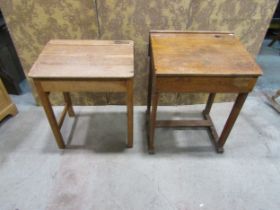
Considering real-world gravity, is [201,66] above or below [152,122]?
above

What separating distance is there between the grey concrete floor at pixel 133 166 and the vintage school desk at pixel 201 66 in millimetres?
330

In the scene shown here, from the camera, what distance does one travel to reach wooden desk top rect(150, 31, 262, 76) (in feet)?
3.53

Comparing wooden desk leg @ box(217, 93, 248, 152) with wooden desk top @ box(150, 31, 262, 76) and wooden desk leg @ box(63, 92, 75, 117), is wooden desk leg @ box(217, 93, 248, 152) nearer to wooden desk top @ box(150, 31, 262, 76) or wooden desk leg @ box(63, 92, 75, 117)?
wooden desk top @ box(150, 31, 262, 76)

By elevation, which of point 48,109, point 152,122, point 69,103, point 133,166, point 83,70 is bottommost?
point 133,166

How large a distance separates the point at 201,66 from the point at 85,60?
0.66 metres

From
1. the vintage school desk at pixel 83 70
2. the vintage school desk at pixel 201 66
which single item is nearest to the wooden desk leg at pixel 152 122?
the vintage school desk at pixel 201 66

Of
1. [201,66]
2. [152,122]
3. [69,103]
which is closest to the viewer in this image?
[201,66]

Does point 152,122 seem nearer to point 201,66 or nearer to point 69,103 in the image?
point 201,66

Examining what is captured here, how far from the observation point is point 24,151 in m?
1.55

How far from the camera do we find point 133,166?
1.46 metres

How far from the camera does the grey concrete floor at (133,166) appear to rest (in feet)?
4.20

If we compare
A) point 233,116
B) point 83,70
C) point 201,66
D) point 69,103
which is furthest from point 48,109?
point 233,116

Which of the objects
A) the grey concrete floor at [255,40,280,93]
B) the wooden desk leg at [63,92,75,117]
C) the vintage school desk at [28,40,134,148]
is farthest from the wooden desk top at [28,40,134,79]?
the grey concrete floor at [255,40,280,93]

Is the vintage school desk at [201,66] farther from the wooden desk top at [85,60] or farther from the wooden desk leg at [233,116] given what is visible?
the wooden desk top at [85,60]
